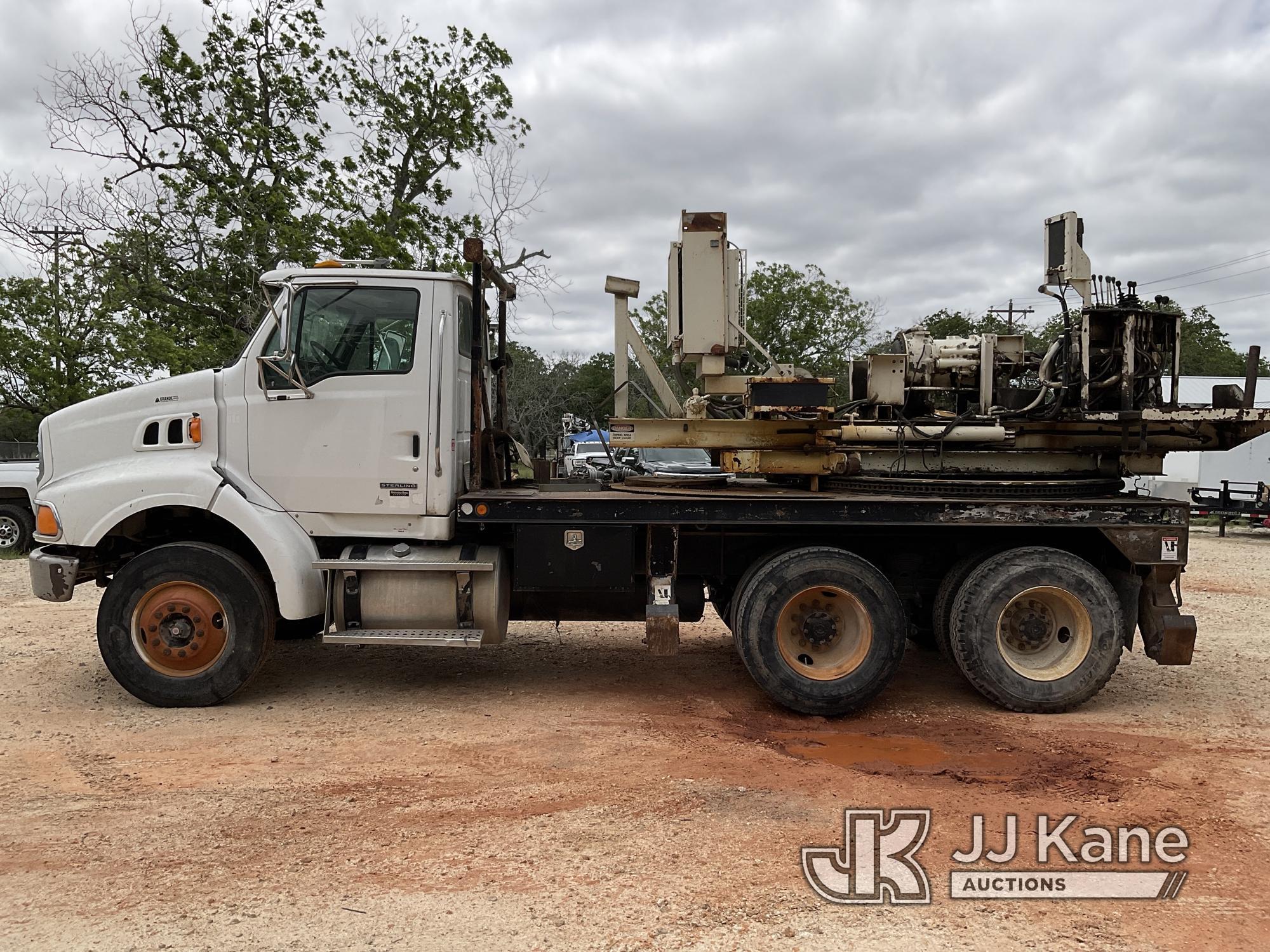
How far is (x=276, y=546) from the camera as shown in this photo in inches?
239

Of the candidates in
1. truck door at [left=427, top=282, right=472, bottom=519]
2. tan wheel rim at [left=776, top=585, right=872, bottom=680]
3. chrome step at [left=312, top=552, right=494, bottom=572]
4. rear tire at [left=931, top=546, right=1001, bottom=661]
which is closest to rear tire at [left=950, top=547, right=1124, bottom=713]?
rear tire at [left=931, top=546, right=1001, bottom=661]

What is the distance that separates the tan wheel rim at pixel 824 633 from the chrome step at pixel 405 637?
211 cm

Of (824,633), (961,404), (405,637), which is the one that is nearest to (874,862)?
(824,633)

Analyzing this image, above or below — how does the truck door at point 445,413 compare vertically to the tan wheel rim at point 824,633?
above

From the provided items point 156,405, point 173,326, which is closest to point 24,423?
point 173,326

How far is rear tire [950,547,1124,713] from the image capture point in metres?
6.07

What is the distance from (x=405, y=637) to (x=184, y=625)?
1524mm

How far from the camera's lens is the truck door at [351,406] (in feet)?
20.4

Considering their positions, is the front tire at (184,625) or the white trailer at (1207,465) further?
the white trailer at (1207,465)

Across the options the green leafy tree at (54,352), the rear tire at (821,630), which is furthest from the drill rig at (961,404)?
the green leafy tree at (54,352)

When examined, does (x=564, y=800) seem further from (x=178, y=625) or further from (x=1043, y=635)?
(x=1043, y=635)

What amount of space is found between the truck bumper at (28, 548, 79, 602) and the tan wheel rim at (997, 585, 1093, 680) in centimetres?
633

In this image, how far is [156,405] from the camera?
628cm

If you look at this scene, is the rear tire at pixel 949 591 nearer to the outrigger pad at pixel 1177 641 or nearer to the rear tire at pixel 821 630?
the rear tire at pixel 821 630
